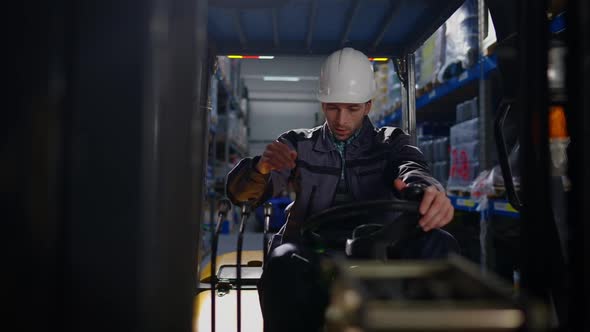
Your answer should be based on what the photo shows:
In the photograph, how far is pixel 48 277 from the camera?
0.75 m

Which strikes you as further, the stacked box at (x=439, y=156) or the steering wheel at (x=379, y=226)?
the stacked box at (x=439, y=156)

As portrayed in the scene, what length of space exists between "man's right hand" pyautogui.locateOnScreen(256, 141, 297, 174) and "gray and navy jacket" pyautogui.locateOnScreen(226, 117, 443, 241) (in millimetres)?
190

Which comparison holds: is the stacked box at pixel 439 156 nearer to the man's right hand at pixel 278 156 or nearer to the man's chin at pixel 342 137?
the man's chin at pixel 342 137

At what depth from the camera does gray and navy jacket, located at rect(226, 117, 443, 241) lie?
197 cm

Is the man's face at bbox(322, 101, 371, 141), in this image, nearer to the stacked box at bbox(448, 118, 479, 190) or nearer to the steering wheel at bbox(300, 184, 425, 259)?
the steering wheel at bbox(300, 184, 425, 259)

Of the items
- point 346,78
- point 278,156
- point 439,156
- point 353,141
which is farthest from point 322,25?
point 439,156

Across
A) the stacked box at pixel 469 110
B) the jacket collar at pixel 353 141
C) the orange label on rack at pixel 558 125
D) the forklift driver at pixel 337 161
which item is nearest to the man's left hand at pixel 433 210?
the forklift driver at pixel 337 161

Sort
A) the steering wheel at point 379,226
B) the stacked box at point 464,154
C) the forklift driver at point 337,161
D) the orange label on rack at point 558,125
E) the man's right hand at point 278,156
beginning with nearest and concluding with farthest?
the steering wheel at point 379,226 < the man's right hand at point 278,156 < the forklift driver at point 337,161 < the orange label on rack at point 558,125 < the stacked box at point 464,154

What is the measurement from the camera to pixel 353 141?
85.6 inches

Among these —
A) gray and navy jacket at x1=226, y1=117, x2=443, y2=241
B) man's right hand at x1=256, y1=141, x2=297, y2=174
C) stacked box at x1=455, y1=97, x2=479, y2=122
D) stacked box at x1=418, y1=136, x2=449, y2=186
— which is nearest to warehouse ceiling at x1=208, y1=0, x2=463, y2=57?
gray and navy jacket at x1=226, y1=117, x2=443, y2=241

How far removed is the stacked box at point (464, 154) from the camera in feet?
10.2

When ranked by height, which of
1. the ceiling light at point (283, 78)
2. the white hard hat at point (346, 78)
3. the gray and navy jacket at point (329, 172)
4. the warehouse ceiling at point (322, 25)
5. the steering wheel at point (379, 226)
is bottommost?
the steering wheel at point (379, 226)

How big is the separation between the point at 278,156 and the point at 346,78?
0.73 metres

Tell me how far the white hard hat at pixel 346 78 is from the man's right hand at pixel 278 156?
61 cm
